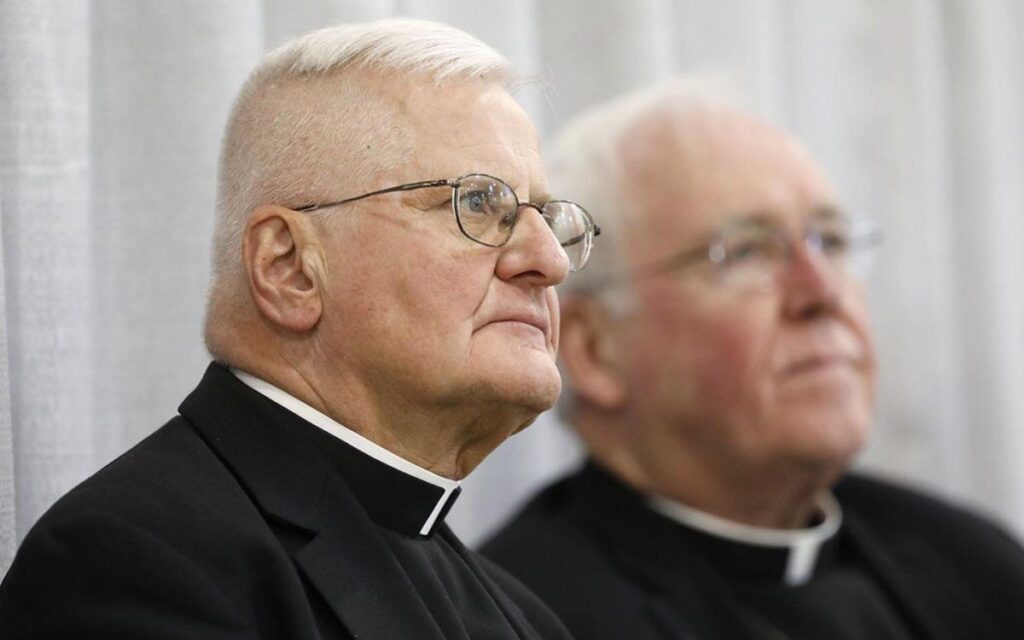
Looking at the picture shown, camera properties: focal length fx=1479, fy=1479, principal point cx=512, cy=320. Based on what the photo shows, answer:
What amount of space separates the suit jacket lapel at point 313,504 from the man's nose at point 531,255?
0.25 metres

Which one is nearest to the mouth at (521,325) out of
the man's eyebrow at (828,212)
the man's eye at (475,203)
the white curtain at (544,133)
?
the man's eye at (475,203)

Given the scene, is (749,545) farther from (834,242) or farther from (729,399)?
(834,242)

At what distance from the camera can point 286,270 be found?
1.42 meters

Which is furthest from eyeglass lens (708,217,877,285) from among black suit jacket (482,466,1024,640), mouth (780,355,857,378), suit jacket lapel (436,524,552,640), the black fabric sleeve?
the black fabric sleeve

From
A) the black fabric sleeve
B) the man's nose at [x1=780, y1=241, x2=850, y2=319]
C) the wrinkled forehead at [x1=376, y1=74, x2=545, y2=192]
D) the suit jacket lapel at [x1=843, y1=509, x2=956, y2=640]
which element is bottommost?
the suit jacket lapel at [x1=843, y1=509, x2=956, y2=640]

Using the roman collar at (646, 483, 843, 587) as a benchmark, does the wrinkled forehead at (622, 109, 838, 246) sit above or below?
above

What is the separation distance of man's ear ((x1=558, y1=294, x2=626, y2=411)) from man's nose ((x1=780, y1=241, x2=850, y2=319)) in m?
0.29

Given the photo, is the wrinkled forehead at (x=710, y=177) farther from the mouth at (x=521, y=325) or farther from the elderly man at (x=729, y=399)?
the mouth at (x=521, y=325)

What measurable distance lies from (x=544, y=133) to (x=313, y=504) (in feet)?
4.34

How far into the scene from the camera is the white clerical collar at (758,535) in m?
2.35

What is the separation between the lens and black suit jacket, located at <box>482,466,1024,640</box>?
211cm

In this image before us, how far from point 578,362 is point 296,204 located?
3.61 ft

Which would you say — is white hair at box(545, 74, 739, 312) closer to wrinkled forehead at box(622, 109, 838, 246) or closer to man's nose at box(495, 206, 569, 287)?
wrinkled forehead at box(622, 109, 838, 246)

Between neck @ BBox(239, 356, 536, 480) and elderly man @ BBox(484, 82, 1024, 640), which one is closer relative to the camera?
neck @ BBox(239, 356, 536, 480)
